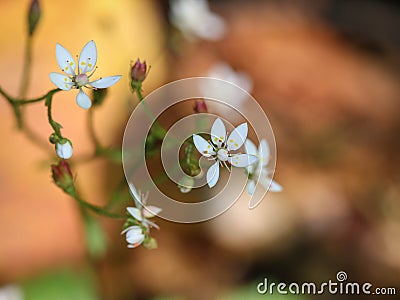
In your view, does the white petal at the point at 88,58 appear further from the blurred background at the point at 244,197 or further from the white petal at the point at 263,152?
the blurred background at the point at 244,197

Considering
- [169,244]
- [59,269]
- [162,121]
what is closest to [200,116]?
[59,269]

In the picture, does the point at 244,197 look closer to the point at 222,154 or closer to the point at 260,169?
the point at 260,169

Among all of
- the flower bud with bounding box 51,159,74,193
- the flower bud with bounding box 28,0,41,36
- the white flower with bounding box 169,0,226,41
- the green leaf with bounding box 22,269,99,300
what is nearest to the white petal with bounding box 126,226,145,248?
the flower bud with bounding box 51,159,74,193

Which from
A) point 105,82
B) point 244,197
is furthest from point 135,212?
point 244,197

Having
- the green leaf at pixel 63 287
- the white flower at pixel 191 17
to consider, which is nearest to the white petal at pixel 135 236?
the green leaf at pixel 63 287

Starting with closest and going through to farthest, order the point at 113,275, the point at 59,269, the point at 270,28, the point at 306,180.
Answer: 1. the point at 59,269
2. the point at 113,275
3. the point at 306,180
4. the point at 270,28

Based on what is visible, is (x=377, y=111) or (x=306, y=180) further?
(x=377, y=111)

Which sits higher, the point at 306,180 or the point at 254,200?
the point at 306,180

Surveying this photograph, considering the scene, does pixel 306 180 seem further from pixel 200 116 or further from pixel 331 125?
pixel 200 116

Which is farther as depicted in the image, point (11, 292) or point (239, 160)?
point (11, 292)
